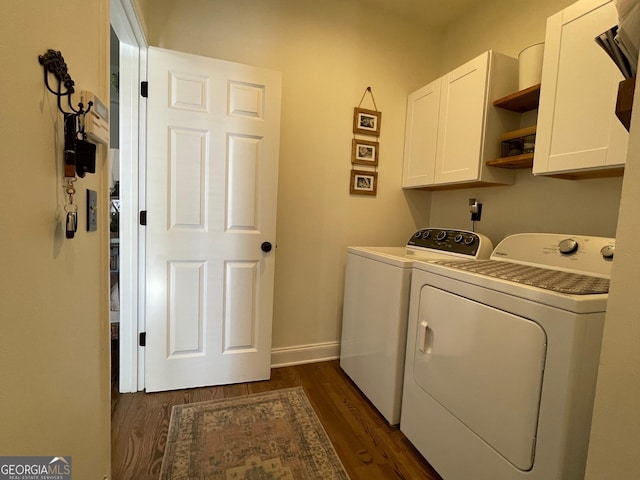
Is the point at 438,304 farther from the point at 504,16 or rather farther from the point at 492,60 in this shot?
the point at 504,16

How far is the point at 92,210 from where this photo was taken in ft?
3.09

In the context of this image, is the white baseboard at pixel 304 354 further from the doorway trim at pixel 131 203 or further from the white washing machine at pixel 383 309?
the doorway trim at pixel 131 203

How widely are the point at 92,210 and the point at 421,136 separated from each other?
6.93ft

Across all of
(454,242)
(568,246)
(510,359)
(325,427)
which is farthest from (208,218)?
(568,246)

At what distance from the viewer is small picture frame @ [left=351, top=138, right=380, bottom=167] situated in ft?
7.76

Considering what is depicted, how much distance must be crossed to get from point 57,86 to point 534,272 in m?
1.72

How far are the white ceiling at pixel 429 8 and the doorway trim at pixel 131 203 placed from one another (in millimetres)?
1694

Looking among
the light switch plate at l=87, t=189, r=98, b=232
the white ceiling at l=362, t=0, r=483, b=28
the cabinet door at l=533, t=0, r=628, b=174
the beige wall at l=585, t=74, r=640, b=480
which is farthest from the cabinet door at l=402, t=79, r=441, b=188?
the light switch plate at l=87, t=189, r=98, b=232

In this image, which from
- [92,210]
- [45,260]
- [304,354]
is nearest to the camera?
[45,260]

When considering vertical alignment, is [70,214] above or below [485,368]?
above

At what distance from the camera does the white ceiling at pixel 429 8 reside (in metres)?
2.19

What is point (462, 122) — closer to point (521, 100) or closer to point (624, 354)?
point (521, 100)

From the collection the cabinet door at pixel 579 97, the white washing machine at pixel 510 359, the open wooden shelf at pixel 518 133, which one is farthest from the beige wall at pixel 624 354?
the open wooden shelf at pixel 518 133

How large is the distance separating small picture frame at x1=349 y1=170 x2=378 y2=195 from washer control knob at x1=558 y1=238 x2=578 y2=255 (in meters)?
1.31
